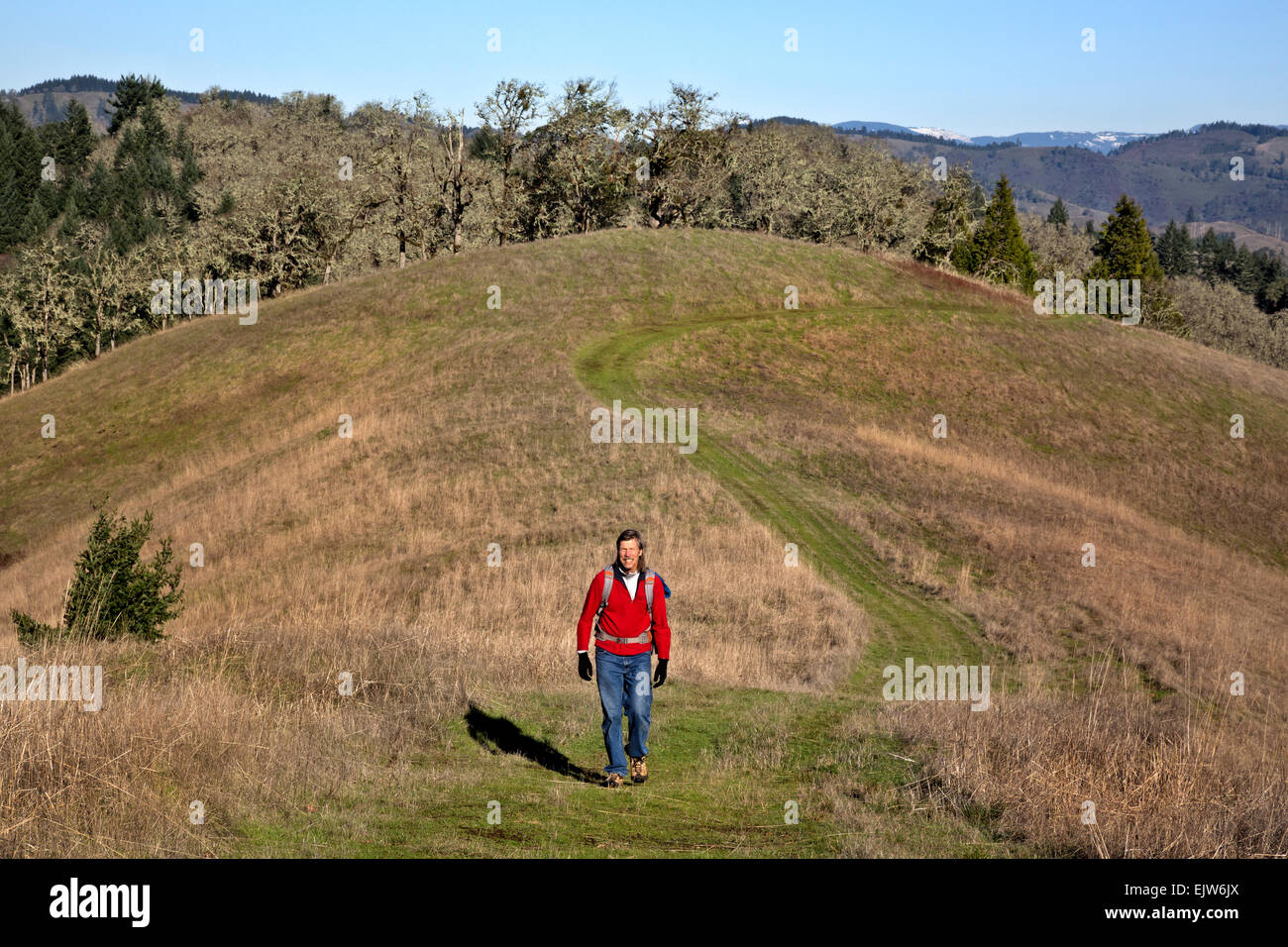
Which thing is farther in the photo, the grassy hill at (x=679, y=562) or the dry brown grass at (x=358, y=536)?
the dry brown grass at (x=358, y=536)

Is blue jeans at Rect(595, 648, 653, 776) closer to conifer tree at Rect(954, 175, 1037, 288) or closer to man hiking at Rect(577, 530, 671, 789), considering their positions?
man hiking at Rect(577, 530, 671, 789)

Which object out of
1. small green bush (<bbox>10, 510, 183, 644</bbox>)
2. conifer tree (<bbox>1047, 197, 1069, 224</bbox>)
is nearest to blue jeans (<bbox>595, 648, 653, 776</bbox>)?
small green bush (<bbox>10, 510, 183, 644</bbox>)

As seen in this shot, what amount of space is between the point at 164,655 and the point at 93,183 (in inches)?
5405

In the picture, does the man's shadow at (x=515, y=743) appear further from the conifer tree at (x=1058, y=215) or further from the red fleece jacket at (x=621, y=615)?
the conifer tree at (x=1058, y=215)

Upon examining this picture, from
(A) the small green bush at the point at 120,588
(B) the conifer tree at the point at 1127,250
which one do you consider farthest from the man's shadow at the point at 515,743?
(B) the conifer tree at the point at 1127,250

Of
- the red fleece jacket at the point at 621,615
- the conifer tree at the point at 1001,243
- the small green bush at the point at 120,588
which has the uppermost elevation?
the conifer tree at the point at 1001,243

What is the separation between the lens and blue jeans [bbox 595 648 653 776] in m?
10.0

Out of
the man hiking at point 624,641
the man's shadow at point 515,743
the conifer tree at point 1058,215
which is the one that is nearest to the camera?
the man hiking at point 624,641

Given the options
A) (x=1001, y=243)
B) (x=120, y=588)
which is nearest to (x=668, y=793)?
(x=120, y=588)

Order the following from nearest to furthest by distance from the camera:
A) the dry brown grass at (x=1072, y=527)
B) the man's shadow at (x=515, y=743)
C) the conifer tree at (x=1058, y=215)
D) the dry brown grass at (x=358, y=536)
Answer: the dry brown grass at (x=358, y=536), the dry brown grass at (x=1072, y=527), the man's shadow at (x=515, y=743), the conifer tree at (x=1058, y=215)

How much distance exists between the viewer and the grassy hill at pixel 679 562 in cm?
862
